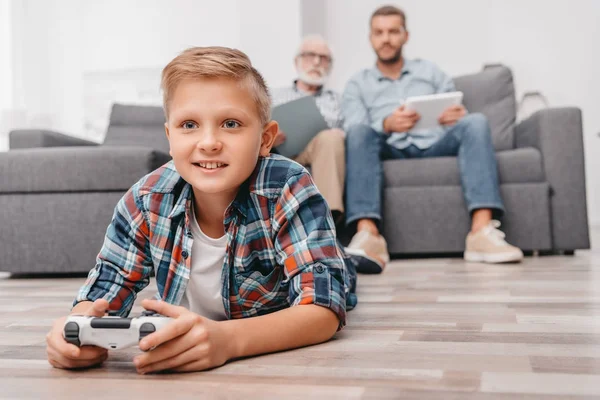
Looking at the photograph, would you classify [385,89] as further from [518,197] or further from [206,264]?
[206,264]

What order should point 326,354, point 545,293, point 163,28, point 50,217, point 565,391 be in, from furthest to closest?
1. point 163,28
2. point 50,217
3. point 545,293
4. point 326,354
5. point 565,391

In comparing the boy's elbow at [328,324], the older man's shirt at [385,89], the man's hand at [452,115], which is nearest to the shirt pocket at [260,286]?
the boy's elbow at [328,324]

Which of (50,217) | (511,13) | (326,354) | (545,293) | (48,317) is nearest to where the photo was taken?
(326,354)

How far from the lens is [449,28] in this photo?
4371mm

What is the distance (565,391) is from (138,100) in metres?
4.65

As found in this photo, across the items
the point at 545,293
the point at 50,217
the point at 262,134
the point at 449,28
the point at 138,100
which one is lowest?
the point at 545,293

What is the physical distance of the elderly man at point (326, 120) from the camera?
7.84ft

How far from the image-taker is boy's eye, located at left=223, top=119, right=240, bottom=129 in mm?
897

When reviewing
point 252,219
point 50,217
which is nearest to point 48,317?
point 252,219

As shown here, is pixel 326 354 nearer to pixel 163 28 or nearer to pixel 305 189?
pixel 305 189

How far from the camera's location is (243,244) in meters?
0.97

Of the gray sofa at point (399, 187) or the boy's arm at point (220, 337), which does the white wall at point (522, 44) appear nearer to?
the gray sofa at point (399, 187)

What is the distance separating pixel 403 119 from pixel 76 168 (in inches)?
47.3

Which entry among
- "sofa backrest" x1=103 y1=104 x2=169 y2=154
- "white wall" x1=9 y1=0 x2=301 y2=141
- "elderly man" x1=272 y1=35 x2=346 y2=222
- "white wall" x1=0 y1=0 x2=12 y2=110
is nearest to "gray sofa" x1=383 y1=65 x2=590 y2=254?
"elderly man" x1=272 y1=35 x2=346 y2=222
